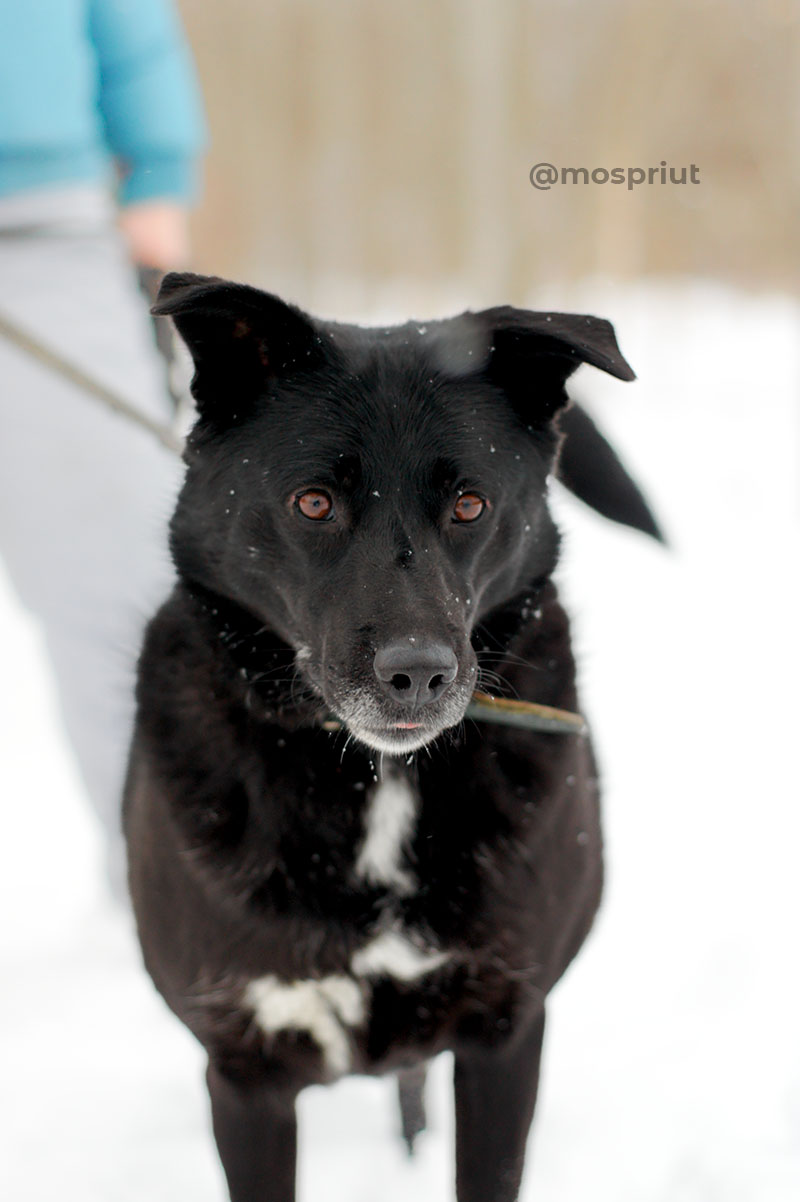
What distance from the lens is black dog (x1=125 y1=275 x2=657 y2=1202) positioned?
1.43 metres

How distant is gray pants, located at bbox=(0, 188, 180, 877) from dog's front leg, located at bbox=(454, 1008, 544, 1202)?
954mm

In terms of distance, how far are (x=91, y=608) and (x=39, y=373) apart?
0.48 metres

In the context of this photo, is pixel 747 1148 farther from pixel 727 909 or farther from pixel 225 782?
pixel 225 782

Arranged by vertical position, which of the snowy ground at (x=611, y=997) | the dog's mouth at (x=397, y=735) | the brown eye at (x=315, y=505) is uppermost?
the brown eye at (x=315, y=505)

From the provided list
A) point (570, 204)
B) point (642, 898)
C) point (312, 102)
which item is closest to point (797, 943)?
point (642, 898)

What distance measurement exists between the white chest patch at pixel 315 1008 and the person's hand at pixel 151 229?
1605mm

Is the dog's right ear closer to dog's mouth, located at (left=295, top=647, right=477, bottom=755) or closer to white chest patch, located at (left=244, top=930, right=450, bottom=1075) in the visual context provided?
dog's mouth, located at (left=295, top=647, right=477, bottom=755)

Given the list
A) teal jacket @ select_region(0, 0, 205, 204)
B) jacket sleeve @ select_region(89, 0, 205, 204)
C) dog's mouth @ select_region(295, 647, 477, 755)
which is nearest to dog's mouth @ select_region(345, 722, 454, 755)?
dog's mouth @ select_region(295, 647, 477, 755)

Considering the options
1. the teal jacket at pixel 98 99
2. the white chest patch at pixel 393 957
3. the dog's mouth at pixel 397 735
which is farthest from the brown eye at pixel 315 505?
the teal jacket at pixel 98 99

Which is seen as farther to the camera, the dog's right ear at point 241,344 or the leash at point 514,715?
the leash at point 514,715

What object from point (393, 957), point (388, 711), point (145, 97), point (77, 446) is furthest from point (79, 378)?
point (393, 957)

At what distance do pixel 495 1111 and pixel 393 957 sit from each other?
0.95 feet

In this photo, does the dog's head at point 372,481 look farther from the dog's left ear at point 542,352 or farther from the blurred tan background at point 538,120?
the blurred tan background at point 538,120

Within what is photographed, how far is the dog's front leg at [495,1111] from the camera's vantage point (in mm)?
1504
